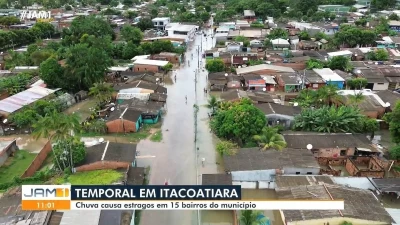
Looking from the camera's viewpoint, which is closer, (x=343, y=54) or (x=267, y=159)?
(x=267, y=159)

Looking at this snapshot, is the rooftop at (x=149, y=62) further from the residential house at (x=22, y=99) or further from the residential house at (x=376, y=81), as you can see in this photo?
the residential house at (x=376, y=81)

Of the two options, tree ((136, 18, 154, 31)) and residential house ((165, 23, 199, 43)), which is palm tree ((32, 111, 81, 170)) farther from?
→ tree ((136, 18, 154, 31))

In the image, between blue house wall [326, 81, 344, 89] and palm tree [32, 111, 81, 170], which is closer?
palm tree [32, 111, 81, 170]

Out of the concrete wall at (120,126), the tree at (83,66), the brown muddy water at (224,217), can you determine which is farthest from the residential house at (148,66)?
the brown muddy water at (224,217)

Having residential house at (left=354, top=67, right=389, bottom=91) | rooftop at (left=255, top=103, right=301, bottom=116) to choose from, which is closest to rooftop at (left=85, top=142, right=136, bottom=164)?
rooftop at (left=255, top=103, right=301, bottom=116)

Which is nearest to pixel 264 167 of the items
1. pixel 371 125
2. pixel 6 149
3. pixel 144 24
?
pixel 371 125

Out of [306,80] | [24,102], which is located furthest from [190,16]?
[24,102]

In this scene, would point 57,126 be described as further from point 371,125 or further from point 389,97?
point 389,97
